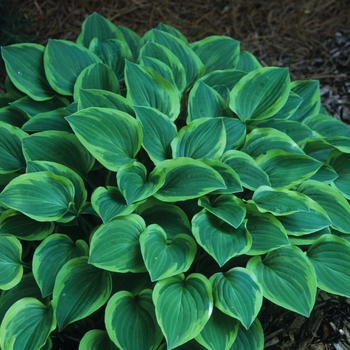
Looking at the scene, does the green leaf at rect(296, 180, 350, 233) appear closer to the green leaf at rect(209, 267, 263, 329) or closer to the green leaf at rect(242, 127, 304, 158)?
the green leaf at rect(242, 127, 304, 158)

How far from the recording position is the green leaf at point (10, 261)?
5.13 ft

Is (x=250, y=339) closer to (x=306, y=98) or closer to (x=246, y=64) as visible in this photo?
(x=306, y=98)

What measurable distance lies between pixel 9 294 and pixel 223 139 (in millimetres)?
964

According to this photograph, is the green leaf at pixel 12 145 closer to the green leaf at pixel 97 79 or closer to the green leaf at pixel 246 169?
the green leaf at pixel 97 79

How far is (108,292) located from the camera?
5.10 feet

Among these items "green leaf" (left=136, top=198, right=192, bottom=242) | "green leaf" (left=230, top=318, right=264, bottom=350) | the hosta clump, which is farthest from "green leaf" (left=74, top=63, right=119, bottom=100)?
"green leaf" (left=230, top=318, right=264, bottom=350)

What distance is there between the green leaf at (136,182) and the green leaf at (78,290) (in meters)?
0.27

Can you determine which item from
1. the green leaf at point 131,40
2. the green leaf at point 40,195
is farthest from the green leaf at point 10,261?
the green leaf at point 131,40

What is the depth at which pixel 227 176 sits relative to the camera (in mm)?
1682

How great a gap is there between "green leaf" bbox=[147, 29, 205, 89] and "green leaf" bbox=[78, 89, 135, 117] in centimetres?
Result: 46

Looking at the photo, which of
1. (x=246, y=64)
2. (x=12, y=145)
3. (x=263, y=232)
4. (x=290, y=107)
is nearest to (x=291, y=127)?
(x=290, y=107)

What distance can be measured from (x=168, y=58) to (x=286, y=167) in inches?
28.7

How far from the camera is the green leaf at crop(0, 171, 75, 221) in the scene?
5.14 ft

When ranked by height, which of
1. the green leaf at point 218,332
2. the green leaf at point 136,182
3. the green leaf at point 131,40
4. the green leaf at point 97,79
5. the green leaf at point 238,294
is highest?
the green leaf at point 131,40
